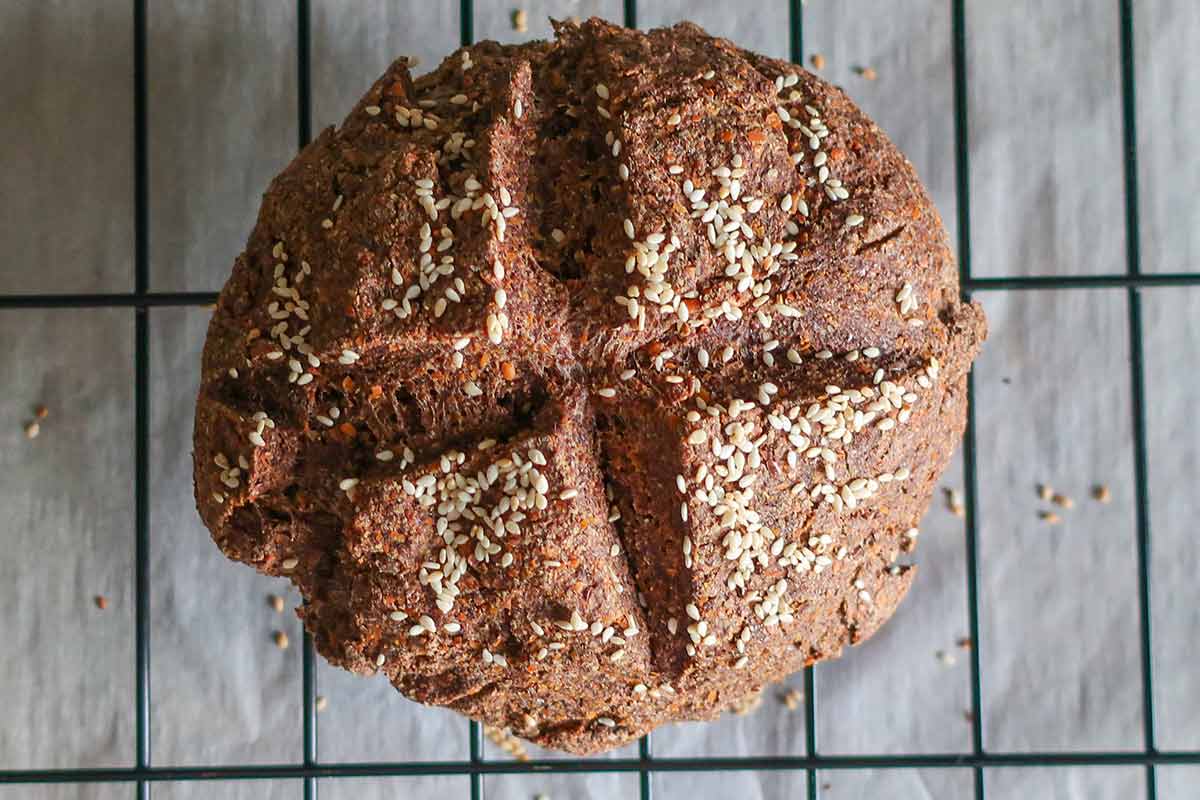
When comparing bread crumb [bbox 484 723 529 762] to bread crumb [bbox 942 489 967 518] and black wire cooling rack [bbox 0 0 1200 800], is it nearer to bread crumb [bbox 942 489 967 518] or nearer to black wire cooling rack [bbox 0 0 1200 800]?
black wire cooling rack [bbox 0 0 1200 800]

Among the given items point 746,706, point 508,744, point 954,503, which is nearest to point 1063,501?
point 954,503

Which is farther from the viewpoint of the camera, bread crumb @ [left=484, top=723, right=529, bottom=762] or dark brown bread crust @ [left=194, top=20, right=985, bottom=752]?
bread crumb @ [left=484, top=723, right=529, bottom=762]

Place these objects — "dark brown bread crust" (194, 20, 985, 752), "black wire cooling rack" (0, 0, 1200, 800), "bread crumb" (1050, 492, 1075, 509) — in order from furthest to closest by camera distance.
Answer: "bread crumb" (1050, 492, 1075, 509), "black wire cooling rack" (0, 0, 1200, 800), "dark brown bread crust" (194, 20, 985, 752)

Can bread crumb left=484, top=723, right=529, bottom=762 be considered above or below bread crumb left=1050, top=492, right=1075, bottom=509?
below

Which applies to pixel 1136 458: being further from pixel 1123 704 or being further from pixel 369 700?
pixel 369 700

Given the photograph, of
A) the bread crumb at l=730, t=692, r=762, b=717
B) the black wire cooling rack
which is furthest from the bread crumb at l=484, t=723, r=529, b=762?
the bread crumb at l=730, t=692, r=762, b=717

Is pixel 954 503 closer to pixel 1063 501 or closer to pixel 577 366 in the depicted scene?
pixel 1063 501

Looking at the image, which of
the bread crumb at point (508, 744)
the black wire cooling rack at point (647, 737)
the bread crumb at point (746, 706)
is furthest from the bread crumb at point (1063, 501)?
the bread crumb at point (508, 744)

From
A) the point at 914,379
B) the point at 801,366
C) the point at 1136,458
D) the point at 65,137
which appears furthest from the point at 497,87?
the point at 1136,458
